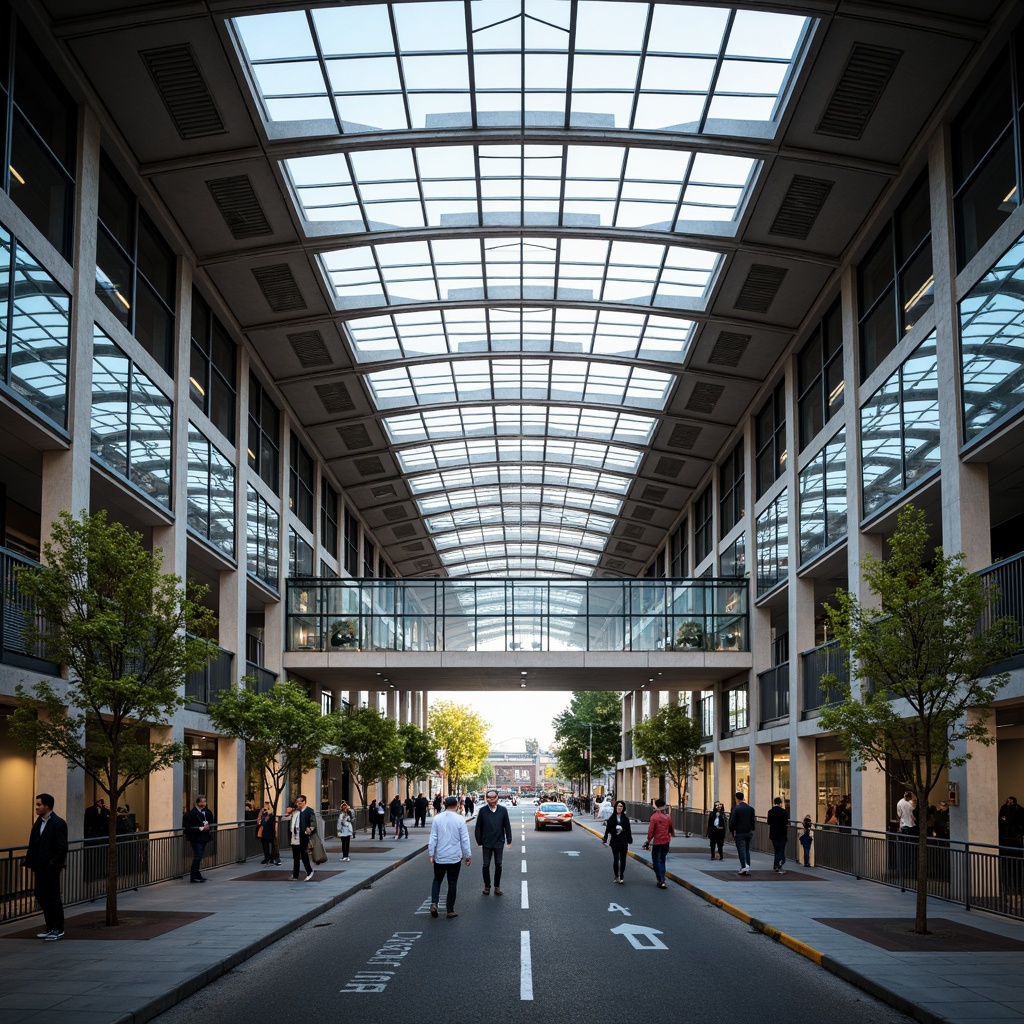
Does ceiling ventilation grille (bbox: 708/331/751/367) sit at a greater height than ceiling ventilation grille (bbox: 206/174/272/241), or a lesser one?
lesser

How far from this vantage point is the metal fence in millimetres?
16641

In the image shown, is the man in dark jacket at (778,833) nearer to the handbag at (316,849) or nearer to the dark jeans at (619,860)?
the dark jeans at (619,860)

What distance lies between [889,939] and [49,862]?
1034 cm

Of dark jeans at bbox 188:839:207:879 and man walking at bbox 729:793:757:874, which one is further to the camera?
man walking at bbox 729:793:757:874

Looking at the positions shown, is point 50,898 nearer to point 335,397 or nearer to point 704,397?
point 335,397

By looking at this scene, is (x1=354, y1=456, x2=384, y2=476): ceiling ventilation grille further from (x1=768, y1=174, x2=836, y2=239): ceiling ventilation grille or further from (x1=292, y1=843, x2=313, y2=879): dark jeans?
(x1=292, y1=843, x2=313, y2=879): dark jeans

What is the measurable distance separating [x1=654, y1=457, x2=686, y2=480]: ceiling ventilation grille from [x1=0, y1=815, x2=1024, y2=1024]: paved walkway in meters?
22.0

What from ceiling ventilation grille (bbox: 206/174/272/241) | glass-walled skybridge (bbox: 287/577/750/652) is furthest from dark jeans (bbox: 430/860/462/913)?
glass-walled skybridge (bbox: 287/577/750/652)

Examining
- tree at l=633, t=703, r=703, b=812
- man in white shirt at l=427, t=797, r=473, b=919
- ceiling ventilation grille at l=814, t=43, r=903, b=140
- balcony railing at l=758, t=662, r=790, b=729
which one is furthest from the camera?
tree at l=633, t=703, r=703, b=812

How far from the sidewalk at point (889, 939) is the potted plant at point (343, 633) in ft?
57.3

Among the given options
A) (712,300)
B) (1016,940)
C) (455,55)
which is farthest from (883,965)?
(712,300)

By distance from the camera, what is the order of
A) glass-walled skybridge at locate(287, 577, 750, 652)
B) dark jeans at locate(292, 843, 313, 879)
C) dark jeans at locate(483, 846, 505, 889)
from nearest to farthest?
1. dark jeans at locate(483, 846, 505, 889)
2. dark jeans at locate(292, 843, 313, 879)
3. glass-walled skybridge at locate(287, 577, 750, 652)

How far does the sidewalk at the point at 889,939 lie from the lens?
33.8ft

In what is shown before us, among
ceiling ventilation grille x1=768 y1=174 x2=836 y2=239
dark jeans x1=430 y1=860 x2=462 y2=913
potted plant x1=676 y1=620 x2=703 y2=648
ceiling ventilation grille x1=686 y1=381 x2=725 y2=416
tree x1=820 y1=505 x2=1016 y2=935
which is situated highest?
ceiling ventilation grille x1=768 y1=174 x2=836 y2=239
